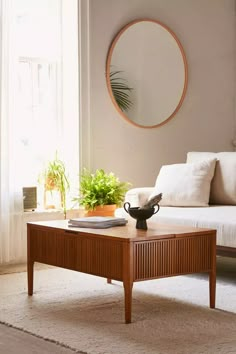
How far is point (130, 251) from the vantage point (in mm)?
3623

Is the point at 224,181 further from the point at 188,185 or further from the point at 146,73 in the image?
the point at 146,73

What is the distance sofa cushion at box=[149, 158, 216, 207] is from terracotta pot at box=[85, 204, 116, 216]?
1.18 feet

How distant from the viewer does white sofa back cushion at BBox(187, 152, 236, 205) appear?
17.9ft

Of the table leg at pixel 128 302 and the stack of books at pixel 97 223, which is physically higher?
the stack of books at pixel 97 223

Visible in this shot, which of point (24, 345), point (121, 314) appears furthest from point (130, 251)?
point (24, 345)

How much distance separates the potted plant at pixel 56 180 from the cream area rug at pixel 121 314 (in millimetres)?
965

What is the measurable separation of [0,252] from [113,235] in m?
1.88

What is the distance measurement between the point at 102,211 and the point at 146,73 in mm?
1457

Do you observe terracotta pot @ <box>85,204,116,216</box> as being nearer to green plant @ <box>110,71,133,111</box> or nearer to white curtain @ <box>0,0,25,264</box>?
white curtain @ <box>0,0,25,264</box>

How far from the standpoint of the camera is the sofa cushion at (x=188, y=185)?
5387 mm

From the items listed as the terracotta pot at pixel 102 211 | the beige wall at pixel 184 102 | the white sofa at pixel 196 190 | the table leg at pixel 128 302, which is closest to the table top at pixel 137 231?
the table leg at pixel 128 302

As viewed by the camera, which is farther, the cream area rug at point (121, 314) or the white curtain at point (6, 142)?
the white curtain at point (6, 142)

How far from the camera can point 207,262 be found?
3982 mm

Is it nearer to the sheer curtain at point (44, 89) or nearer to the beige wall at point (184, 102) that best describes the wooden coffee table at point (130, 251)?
the sheer curtain at point (44, 89)
